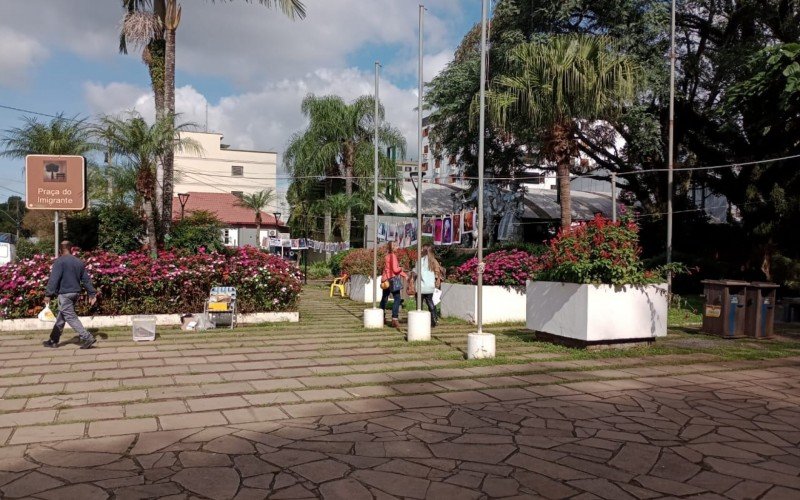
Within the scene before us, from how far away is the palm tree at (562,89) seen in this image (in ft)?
47.8

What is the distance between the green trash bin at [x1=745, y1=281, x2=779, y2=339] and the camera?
39.4ft

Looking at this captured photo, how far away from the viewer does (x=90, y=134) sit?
15.7 metres

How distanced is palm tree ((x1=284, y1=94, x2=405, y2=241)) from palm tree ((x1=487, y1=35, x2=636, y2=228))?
80.3 ft

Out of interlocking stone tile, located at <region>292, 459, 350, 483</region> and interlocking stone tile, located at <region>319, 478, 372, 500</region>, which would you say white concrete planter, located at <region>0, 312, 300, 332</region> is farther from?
interlocking stone tile, located at <region>319, 478, 372, 500</region>

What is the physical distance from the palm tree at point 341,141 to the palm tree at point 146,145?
24.0m

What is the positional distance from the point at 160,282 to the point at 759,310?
1172 centimetres

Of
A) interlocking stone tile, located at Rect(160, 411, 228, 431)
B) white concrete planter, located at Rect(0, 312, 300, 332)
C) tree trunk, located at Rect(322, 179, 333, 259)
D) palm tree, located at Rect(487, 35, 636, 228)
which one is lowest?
white concrete planter, located at Rect(0, 312, 300, 332)

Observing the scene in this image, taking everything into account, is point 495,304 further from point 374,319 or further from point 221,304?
point 221,304

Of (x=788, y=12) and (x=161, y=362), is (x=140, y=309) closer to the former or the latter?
(x=161, y=362)

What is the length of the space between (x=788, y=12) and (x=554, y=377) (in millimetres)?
18878

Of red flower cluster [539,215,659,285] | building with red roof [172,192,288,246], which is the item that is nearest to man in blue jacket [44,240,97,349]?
red flower cluster [539,215,659,285]

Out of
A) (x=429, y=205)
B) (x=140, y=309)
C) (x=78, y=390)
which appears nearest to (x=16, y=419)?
(x=78, y=390)

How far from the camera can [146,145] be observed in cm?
1518

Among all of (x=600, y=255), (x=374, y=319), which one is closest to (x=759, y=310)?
(x=600, y=255)
